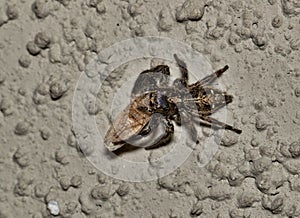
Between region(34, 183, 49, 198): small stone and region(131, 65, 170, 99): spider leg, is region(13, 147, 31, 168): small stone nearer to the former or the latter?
region(34, 183, 49, 198): small stone

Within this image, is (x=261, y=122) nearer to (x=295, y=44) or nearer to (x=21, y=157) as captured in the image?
(x=295, y=44)

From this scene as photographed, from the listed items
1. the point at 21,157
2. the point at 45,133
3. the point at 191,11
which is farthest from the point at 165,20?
the point at 21,157

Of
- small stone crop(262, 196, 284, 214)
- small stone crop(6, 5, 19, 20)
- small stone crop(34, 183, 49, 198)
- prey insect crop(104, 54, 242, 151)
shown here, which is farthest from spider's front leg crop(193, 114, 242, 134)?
small stone crop(6, 5, 19, 20)

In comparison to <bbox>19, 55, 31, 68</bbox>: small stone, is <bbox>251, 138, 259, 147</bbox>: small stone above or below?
below

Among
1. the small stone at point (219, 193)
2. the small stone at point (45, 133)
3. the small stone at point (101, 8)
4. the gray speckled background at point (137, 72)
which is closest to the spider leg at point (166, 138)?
the gray speckled background at point (137, 72)

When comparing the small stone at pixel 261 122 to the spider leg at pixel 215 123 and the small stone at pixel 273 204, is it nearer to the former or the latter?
the spider leg at pixel 215 123

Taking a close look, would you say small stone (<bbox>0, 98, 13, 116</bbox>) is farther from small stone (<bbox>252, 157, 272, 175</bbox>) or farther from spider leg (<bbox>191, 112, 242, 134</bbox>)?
small stone (<bbox>252, 157, 272, 175</bbox>)

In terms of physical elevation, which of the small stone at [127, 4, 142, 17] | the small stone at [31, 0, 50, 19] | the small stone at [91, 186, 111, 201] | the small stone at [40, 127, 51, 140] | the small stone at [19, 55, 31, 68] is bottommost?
the small stone at [91, 186, 111, 201]
